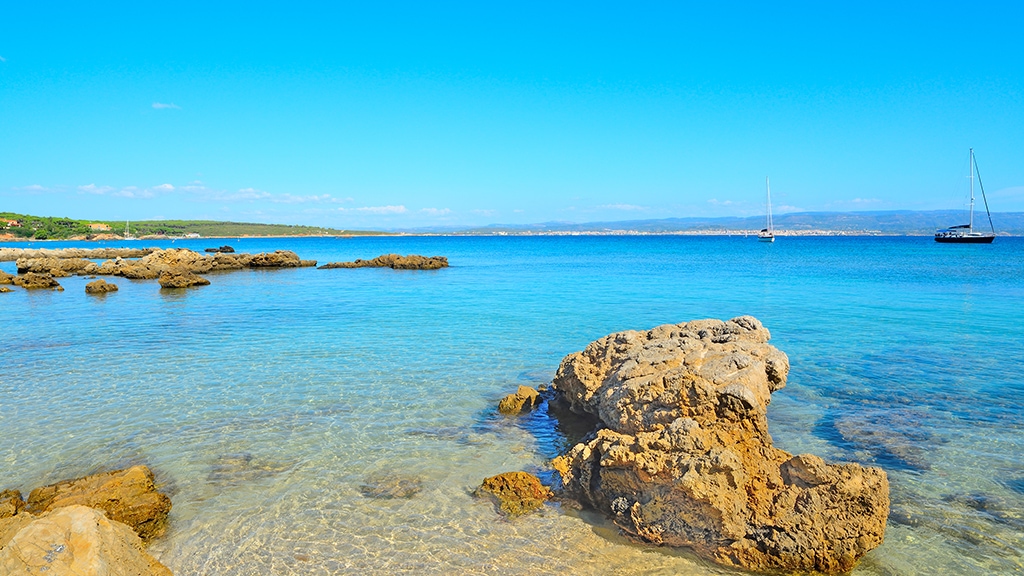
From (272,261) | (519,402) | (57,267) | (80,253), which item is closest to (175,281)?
(57,267)

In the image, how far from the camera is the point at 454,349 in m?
15.5

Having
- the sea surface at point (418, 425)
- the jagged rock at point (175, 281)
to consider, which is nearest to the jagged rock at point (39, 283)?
the jagged rock at point (175, 281)

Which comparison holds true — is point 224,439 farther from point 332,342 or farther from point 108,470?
point 332,342

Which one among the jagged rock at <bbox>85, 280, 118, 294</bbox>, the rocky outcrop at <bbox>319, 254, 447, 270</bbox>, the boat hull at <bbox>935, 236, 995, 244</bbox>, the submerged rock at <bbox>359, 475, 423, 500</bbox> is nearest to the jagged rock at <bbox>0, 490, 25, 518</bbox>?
the submerged rock at <bbox>359, 475, 423, 500</bbox>

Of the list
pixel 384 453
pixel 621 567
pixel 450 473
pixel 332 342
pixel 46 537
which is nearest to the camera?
pixel 46 537

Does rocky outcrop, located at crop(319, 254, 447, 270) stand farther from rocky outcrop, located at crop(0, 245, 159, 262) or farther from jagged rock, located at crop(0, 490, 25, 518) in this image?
jagged rock, located at crop(0, 490, 25, 518)

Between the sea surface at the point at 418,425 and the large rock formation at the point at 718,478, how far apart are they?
32cm

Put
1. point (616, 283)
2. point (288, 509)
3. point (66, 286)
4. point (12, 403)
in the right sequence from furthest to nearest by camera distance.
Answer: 1. point (616, 283)
2. point (66, 286)
3. point (12, 403)
4. point (288, 509)

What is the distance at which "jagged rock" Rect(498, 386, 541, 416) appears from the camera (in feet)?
33.9

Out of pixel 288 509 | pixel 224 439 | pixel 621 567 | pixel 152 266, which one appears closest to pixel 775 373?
pixel 621 567

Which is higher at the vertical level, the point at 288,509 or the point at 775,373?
the point at 775,373

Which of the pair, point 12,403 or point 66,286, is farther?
point 66,286

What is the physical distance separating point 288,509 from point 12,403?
744cm

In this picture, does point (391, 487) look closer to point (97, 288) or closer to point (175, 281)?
point (97, 288)
